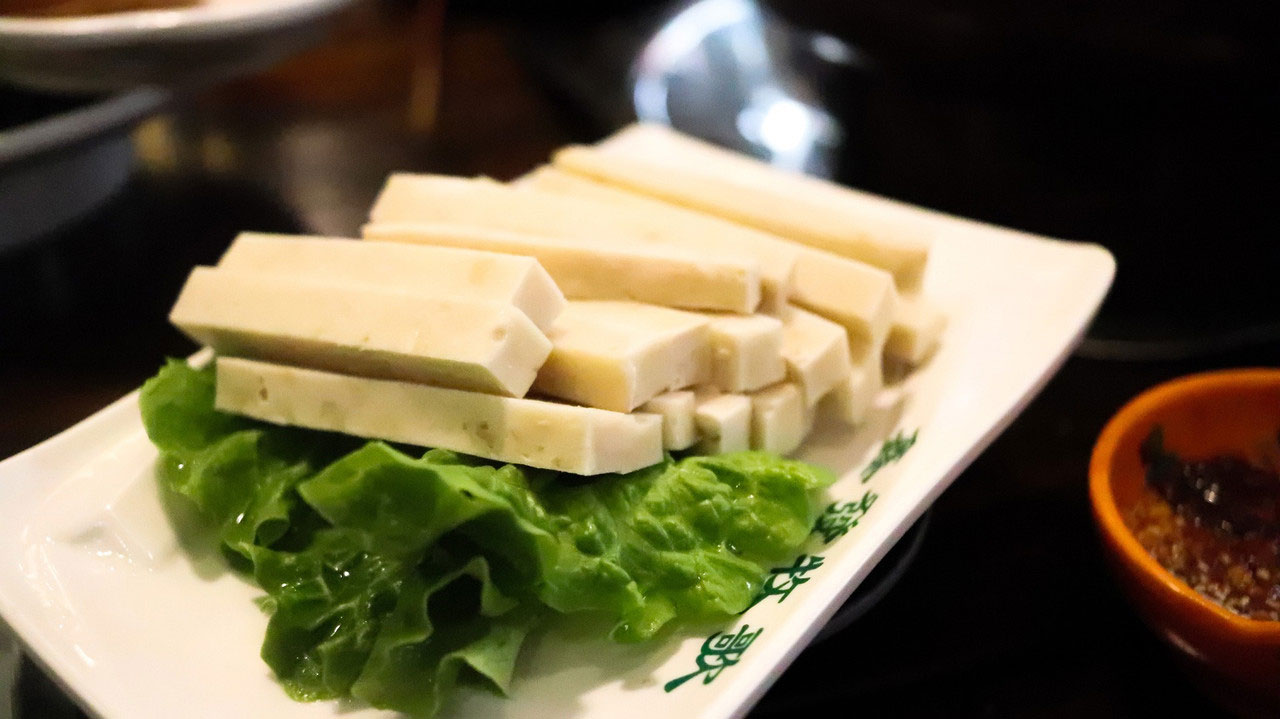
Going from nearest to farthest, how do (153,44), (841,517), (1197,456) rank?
(841,517) < (1197,456) < (153,44)

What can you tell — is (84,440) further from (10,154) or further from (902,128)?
(902,128)

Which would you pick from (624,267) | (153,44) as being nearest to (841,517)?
(624,267)

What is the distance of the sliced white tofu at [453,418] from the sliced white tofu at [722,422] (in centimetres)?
8

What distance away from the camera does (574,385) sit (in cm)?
120

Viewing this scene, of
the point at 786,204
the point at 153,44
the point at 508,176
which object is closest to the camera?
the point at 786,204

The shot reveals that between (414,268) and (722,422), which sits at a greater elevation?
(414,268)

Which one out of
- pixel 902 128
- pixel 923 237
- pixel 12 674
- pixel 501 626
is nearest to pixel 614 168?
pixel 923 237

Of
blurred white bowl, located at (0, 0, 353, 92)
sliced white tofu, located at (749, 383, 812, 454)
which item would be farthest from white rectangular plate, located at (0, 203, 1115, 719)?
blurred white bowl, located at (0, 0, 353, 92)

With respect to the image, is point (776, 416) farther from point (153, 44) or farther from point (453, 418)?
point (153, 44)

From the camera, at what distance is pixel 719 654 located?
3.42 feet

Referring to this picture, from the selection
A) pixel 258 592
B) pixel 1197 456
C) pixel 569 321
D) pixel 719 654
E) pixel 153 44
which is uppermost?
pixel 153 44

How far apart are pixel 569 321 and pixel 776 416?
0.33 meters

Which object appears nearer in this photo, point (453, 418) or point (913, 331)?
point (453, 418)

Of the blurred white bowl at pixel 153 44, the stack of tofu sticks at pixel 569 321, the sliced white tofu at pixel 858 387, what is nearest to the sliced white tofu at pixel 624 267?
the stack of tofu sticks at pixel 569 321
